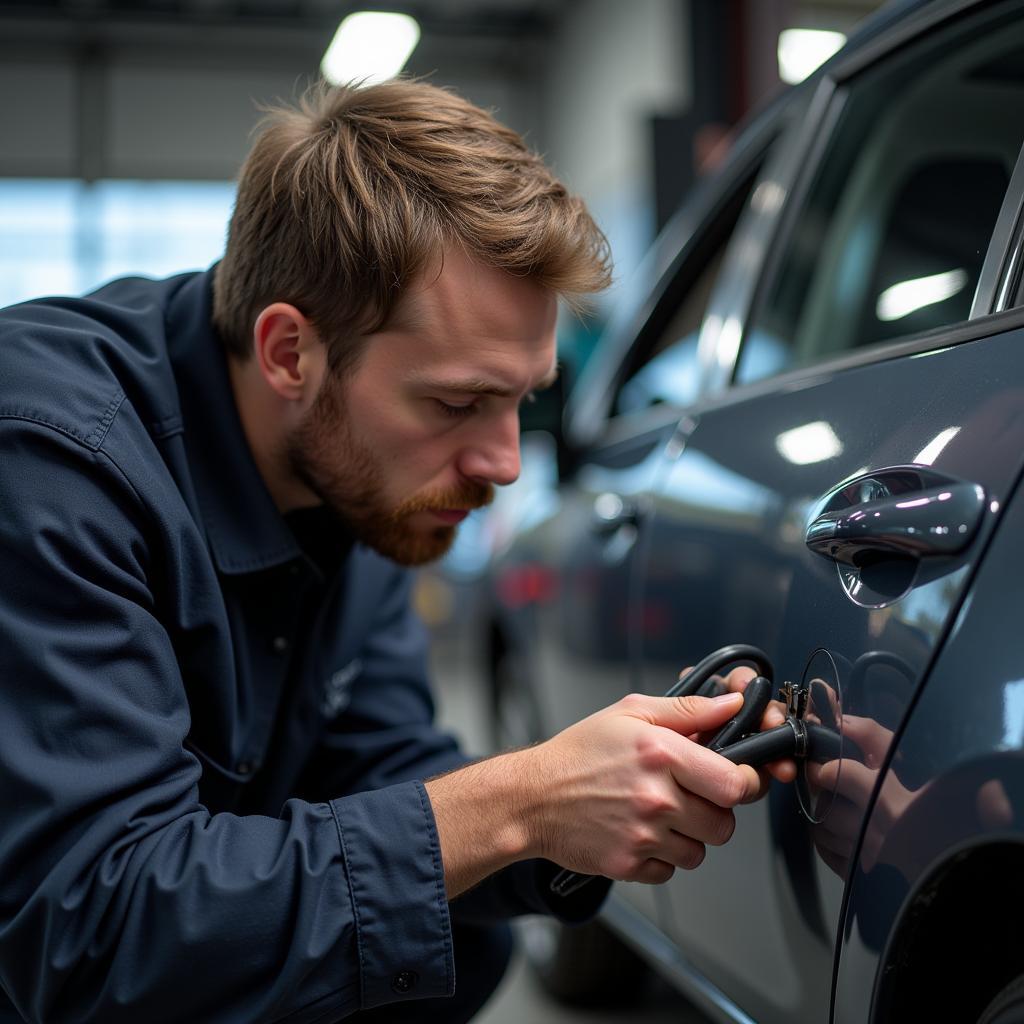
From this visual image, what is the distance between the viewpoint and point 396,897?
1.02m

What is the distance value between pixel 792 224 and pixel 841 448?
60 cm

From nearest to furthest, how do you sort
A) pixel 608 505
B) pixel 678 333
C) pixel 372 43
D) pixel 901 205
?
1. pixel 901 205
2. pixel 608 505
3. pixel 678 333
4. pixel 372 43

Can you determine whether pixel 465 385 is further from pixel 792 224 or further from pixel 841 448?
pixel 792 224

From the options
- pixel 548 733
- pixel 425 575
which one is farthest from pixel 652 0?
pixel 548 733

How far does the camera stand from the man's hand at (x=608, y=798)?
0.97 m

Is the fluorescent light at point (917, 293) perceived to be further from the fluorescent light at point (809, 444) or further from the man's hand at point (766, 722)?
the man's hand at point (766, 722)

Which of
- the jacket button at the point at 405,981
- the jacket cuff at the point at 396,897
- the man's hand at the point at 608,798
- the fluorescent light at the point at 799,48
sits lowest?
the jacket button at the point at 405,981

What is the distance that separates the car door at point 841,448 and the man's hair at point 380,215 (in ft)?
0.95

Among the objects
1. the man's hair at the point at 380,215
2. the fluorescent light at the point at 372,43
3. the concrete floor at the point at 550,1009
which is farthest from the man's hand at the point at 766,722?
the fluorescent light at the point at 372,43

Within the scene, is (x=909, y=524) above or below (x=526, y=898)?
above

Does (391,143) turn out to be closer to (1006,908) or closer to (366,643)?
(366,643)

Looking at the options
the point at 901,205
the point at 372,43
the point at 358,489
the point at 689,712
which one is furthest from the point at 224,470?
the point at 372,43

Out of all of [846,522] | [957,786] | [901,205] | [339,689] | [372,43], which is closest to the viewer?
[957,786]

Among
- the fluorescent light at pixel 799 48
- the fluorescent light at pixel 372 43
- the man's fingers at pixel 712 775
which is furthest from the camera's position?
the fluorescent light at pixel 372 43
